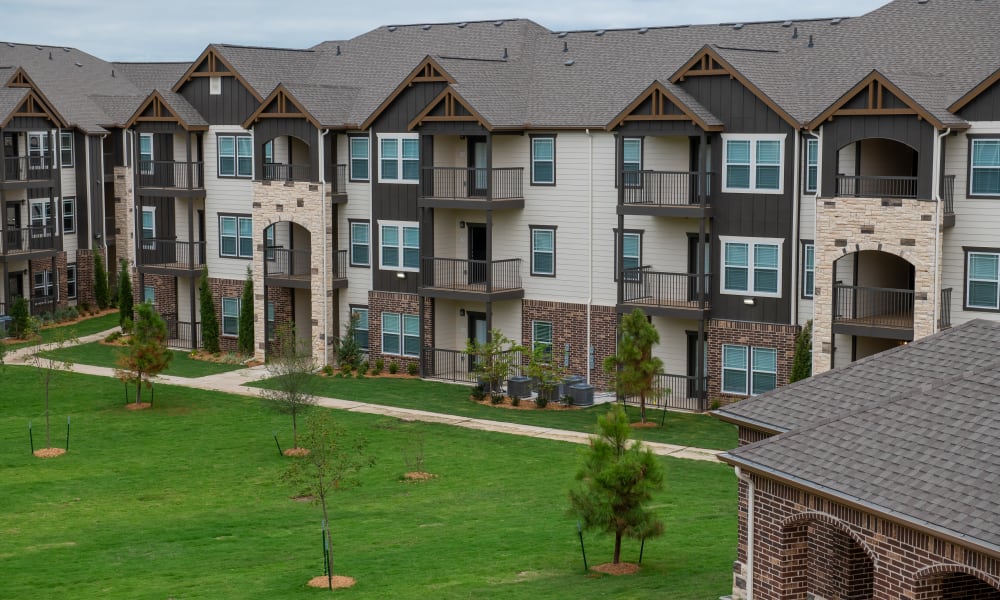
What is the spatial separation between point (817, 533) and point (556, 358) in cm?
2371

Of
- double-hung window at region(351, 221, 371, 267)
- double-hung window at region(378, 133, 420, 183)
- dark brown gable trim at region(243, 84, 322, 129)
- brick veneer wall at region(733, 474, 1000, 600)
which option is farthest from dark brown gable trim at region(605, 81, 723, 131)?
brick veneer wall at region(733, 474, 1000, 600)

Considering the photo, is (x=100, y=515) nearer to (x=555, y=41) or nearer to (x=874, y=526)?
(x=874, y=526)

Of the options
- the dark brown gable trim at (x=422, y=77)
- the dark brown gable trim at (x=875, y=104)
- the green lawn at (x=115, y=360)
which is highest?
the dark brown gable trim at (x=422, y=77)

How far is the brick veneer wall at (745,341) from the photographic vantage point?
132 feet

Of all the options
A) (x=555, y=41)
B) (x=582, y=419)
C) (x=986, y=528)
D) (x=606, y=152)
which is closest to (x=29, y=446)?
(x=582, y=419)

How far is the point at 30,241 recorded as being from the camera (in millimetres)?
58719

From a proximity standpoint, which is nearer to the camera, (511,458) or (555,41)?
(511,458)

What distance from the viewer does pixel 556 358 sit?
45.2 m

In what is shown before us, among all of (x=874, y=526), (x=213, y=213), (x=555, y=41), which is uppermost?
(x=555, y=41)

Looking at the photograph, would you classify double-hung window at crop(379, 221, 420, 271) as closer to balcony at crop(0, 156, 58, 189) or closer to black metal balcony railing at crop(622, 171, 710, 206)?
black metal balcony railing at crop(622, 171, 710, 206)

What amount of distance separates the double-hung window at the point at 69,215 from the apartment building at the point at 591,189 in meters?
4.59

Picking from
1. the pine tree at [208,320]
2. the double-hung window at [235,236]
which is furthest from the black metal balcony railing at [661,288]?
the pine tree at [208,320]

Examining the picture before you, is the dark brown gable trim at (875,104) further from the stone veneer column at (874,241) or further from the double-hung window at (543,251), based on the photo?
the double-hung window at (543,251)

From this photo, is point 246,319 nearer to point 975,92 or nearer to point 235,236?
point 235,236
